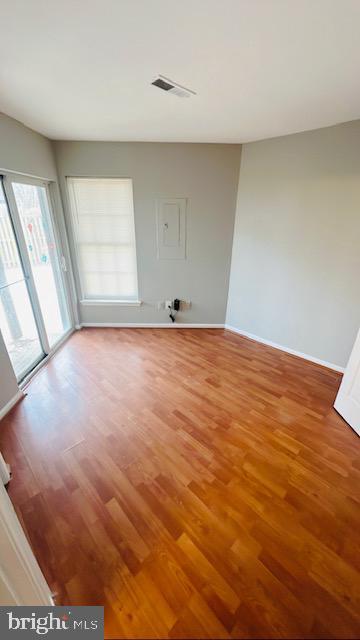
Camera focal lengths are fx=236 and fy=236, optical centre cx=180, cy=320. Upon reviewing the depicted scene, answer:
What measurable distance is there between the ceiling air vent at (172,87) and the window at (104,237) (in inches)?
61.4

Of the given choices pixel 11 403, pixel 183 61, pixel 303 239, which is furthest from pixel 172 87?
pixel 11 403

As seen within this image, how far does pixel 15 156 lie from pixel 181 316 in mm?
2690

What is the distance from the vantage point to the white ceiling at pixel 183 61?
106 cm

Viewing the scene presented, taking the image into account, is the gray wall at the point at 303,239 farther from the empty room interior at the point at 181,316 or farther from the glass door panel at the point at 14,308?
the glass door panel at the point at 14,308

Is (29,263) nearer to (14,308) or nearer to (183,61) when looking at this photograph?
(14,308)

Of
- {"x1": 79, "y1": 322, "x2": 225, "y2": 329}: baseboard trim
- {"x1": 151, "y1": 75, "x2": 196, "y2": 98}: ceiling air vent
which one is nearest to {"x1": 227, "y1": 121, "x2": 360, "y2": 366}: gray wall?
{"x1": 79, "y1": 322, "x2": 225, "y2": 329}: baseboard trim

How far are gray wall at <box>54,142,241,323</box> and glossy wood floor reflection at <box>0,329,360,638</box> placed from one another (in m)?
1.38

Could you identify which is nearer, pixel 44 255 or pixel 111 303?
pixel 44 255

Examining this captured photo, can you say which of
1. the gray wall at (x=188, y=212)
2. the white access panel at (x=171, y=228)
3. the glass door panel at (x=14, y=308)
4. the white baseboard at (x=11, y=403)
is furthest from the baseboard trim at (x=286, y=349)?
the white baseboard at (x=11, y=403)

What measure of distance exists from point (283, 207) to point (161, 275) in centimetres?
182

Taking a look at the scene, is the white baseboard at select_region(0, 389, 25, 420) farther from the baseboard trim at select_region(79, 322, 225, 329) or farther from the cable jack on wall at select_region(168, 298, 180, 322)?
the cable jack on wall at select_region(168, 298, 180, 322)

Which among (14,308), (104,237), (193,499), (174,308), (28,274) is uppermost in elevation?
(104,237)

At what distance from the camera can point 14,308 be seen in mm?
2418

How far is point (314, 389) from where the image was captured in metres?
2.49
